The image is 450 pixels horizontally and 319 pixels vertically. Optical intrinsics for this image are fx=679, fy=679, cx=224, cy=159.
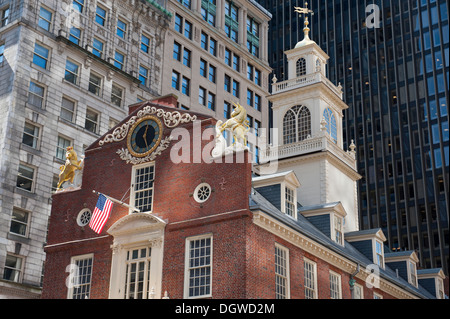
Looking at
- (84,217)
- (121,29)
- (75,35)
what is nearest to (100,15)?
(121,29)

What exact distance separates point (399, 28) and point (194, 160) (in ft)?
297

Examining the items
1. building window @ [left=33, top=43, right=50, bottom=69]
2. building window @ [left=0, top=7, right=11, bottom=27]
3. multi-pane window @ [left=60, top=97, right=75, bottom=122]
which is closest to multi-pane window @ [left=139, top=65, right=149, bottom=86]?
multi-pane window @ [left=60, top=97, right=75, bottom=122]

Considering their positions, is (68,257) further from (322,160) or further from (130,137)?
(322,160)

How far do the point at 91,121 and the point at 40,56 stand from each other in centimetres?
679

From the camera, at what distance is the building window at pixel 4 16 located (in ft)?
180

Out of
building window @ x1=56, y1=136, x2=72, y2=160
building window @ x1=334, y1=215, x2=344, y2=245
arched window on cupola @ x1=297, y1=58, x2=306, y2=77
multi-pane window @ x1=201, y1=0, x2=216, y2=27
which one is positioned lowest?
building window @ x1=334, y1=215, x2=344, y2=245

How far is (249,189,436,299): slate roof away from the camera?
3139 centimetres

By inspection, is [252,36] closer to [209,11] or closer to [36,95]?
[209,11]

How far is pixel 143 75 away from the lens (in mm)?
64250

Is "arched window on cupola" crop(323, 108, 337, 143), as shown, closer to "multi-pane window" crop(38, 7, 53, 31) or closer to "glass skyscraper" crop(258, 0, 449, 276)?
"multi-pane window" crop(38, 7, 53, 31)

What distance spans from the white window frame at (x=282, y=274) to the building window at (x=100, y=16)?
3535cm

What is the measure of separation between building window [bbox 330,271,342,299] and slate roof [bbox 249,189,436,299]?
4.04ft

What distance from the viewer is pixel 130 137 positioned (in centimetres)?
3575

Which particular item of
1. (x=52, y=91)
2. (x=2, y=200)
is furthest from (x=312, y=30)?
(x=2, y=200)
